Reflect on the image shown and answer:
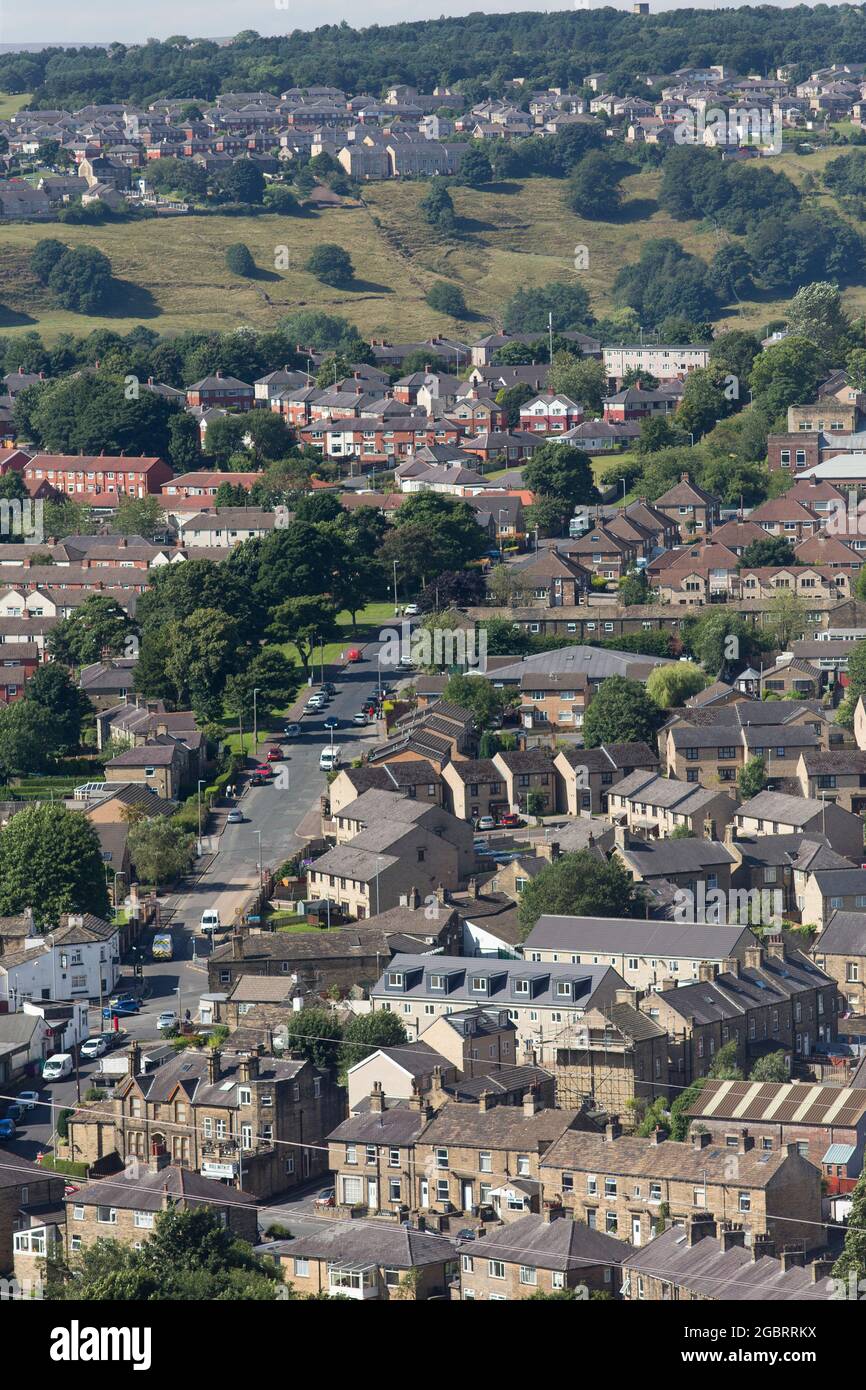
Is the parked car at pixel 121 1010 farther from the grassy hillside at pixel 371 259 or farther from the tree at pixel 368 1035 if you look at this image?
the grassy hillside at pixel 371 259

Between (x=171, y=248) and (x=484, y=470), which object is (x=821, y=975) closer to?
(x=484, y=470)

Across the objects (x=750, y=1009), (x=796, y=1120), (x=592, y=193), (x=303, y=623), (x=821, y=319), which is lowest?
(x=750, y=1009)

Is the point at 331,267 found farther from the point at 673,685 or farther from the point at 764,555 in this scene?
the point at 673,685

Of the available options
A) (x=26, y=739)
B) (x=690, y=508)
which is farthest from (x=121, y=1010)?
(x=690, y=508)

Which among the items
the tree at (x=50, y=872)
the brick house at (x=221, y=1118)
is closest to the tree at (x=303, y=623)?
the tree at (x=50, y=872)

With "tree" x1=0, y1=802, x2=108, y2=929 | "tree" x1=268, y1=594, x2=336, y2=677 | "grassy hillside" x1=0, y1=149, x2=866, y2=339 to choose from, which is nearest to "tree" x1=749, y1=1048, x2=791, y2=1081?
"tree" x1=0, y1=802, x2=108, y2=929
